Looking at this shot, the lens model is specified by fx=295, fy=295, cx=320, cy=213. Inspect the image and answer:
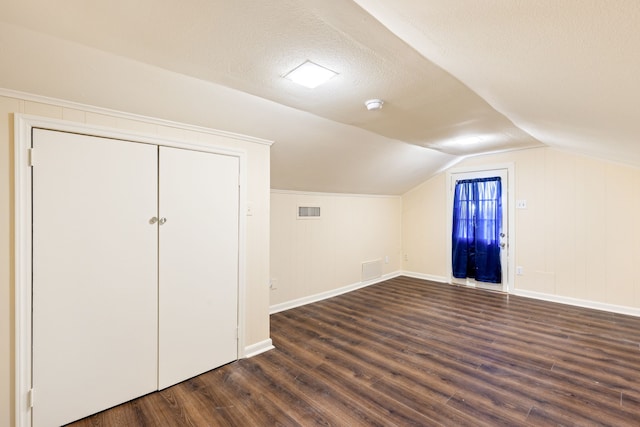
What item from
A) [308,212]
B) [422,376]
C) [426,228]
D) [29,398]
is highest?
[308,212]

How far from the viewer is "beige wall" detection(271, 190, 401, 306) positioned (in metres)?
4.08

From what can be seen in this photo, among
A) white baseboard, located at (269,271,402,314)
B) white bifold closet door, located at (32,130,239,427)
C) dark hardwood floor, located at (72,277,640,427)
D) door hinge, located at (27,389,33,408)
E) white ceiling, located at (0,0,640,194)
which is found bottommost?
dark hardwood floor, located at (72,277,640,427)

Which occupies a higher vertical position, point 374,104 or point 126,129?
point 374,104

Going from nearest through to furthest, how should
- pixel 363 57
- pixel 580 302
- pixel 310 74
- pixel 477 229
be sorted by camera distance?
pixel 363 57, pixel 310 74, pixel 580 302, pixel 477 229

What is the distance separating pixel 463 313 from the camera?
389cm

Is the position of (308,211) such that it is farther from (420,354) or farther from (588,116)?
(588,116)

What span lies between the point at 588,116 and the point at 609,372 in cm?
213

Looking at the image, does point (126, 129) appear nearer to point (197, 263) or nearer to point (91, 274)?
point (91, 274)

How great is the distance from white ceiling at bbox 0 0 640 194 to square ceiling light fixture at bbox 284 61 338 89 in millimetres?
63

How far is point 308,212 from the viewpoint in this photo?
4.41 m

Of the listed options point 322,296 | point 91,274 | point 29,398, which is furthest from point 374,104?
point 322,296

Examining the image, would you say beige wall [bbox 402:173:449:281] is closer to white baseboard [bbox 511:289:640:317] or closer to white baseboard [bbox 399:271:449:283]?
white baseboard [bbox 399:271:449:283]

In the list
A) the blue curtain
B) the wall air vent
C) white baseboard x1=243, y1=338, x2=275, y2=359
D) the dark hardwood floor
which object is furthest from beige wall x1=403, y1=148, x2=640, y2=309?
white baseboard x1=243, y1=338, x2=275, y2=359

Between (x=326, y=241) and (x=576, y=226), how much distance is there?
3.56 metres
